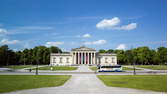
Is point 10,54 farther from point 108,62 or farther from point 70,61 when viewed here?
point 108,62

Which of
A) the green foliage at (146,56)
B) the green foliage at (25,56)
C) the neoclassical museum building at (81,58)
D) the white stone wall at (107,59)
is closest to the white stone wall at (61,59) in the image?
the neoclassical museum building at (81,58)

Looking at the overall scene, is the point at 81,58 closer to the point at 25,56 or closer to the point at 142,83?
the point at 25,56

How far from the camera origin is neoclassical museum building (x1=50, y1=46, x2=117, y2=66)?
499 feet

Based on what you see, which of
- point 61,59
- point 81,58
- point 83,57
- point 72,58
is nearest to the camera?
point 81,58

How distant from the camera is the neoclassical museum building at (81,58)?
152 m

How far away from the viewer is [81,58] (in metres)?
152

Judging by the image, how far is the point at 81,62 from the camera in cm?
15238

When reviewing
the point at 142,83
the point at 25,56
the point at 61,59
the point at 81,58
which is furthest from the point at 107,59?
the point at 142,83

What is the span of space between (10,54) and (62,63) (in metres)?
45.3

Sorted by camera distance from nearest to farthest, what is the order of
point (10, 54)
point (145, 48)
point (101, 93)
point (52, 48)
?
point (101, 93)
point (10, 54)
point (145, 48)
point (52, 48)

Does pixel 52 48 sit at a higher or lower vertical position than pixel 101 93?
higher

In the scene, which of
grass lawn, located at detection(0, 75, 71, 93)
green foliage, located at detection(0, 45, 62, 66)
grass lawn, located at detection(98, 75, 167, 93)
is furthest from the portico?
grass lawn, located at detection(0, 75, 71, 93)

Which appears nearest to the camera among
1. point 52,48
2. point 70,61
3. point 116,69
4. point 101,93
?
point 101,93

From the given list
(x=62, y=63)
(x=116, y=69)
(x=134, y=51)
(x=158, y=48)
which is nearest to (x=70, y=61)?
(x=62, y=63)
